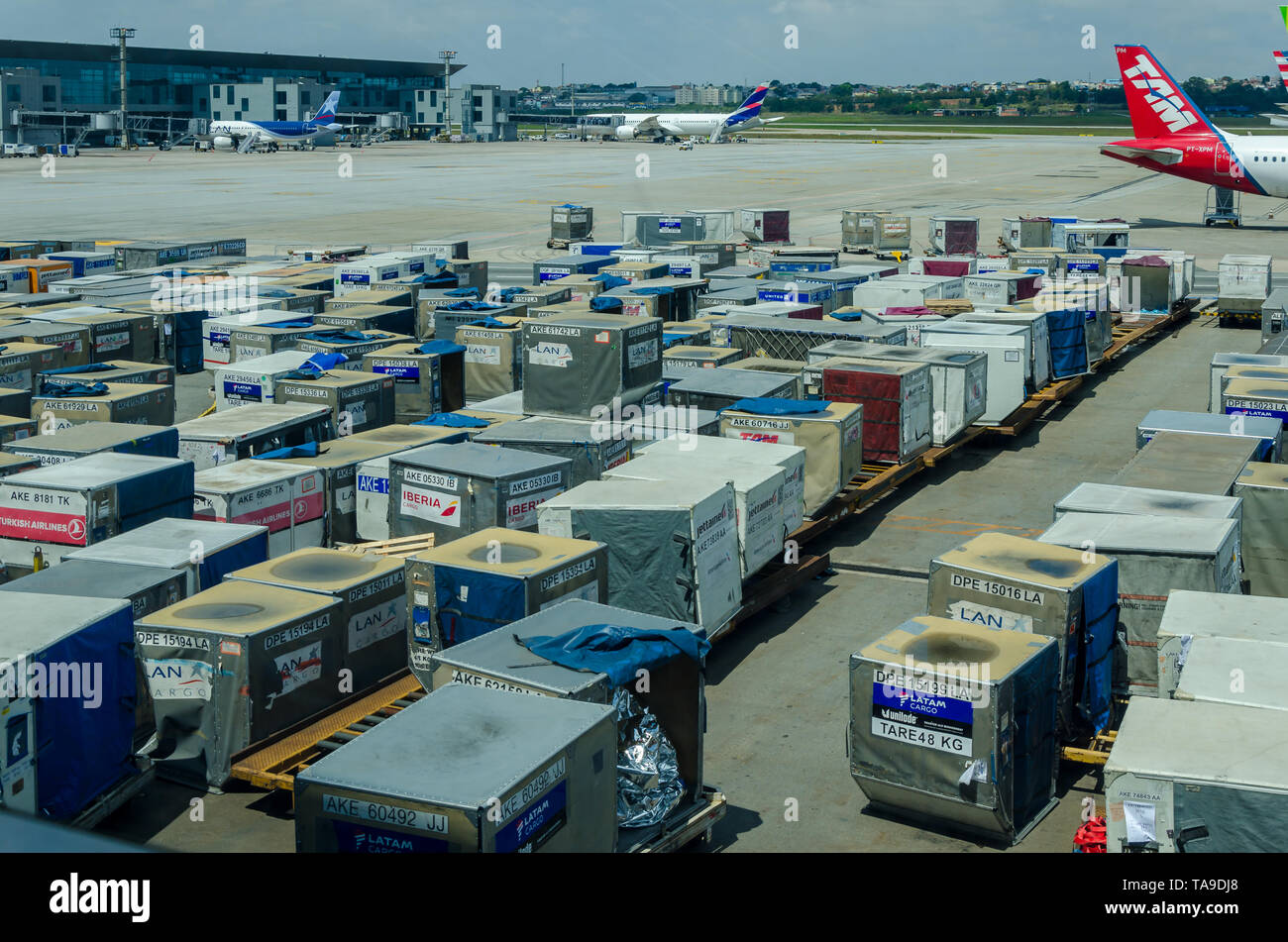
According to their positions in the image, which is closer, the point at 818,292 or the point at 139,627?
the point at 139,627

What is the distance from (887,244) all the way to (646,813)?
44043 millimetres

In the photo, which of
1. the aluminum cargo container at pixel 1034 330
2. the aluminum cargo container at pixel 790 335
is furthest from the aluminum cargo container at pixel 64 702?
the aluminum cargo container at pixel 1034 330

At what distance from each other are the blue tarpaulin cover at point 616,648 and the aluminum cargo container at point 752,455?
15.6 feet

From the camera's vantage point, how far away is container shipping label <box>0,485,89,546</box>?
1248cm

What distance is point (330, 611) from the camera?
10.9m

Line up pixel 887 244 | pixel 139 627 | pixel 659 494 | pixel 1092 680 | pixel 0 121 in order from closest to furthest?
pixel 139 627 → pixel 1092 680 → pixel 659 494 → pixel 887 244 → pixel 0 121

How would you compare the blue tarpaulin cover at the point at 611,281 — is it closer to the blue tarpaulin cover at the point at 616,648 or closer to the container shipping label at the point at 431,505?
the container shipping label at the point at 431,505

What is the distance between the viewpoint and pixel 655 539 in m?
12.6

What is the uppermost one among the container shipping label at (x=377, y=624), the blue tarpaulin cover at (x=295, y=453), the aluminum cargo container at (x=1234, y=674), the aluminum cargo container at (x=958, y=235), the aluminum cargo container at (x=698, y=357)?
the aluminum cargo container at (x=958, y=235)

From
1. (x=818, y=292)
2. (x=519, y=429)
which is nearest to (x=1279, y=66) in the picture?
(x=818, y=292)

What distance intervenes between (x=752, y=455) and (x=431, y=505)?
142 inches

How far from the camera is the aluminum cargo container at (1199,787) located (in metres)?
7.78

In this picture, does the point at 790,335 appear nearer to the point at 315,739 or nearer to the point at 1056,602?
the point at 1056,602
